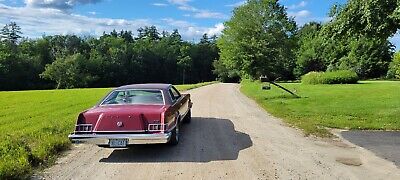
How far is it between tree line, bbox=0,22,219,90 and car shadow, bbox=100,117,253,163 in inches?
2791

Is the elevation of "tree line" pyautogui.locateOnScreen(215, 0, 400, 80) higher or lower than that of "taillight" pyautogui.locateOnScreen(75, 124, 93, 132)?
higher

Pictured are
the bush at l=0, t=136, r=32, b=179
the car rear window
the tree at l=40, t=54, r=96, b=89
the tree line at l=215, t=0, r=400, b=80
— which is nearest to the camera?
the bush at l=0, t=136, r=32, b=179

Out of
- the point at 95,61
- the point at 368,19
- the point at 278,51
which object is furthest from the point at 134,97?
the point at 95,61

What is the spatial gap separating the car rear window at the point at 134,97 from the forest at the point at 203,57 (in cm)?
2398

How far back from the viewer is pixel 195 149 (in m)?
8.17

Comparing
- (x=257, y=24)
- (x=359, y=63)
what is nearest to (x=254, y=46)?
(x=257, y=24)

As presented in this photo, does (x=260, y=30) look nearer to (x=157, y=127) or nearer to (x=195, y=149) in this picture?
(x=195, y=149)

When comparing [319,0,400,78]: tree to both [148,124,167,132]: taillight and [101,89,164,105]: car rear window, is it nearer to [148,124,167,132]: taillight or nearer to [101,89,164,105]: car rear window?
[101,89,164,105]: car rear window

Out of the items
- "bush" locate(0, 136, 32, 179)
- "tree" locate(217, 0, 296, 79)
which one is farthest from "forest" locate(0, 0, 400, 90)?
"bush" locate(0, 136, 32, 179)

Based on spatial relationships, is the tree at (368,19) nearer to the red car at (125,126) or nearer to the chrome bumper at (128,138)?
the red car at (125,126)

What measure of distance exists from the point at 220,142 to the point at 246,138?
0.87 meters

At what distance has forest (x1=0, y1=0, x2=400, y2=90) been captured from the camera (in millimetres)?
59719

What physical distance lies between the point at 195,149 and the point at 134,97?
1995 mm

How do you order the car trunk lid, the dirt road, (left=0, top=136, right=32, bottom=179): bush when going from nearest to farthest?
(left=0, top=136, right=32, bottom=179): bush → the dirt road → the car trunk lid
